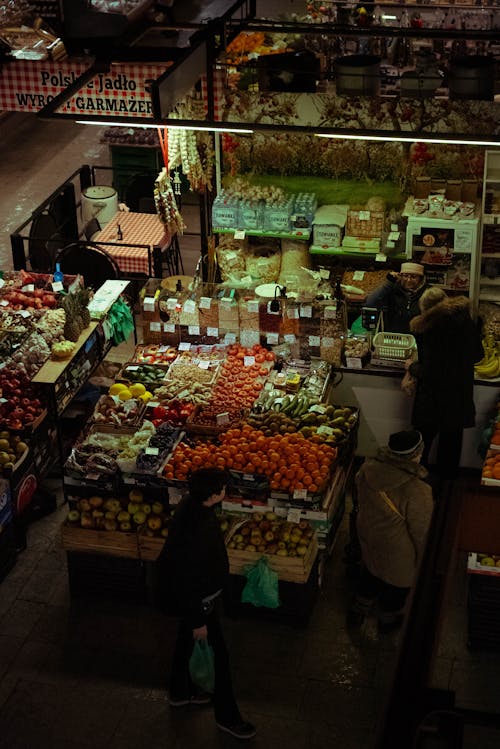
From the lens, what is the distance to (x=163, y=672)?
6.50m

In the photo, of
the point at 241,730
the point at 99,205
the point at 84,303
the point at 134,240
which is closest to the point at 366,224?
the point at 134,240

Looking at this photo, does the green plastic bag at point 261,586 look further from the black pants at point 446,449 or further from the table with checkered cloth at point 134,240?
the table with checkered cloth at point 134,240

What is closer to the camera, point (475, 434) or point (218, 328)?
point (475, 434)

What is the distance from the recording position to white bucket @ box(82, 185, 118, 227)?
12.3 meters

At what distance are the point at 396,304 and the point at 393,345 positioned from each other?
43 centimetres

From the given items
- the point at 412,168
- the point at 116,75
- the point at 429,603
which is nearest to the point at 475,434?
the point at 412,168

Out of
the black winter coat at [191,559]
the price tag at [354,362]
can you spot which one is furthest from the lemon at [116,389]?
the black winter coat at [191,559]

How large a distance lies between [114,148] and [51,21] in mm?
3030

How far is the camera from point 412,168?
32.6ft

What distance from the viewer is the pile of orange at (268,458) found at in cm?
680

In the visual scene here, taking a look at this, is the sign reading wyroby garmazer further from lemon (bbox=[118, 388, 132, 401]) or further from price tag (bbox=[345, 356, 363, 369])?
price tag (bbox=[345, 356, 363, 369])

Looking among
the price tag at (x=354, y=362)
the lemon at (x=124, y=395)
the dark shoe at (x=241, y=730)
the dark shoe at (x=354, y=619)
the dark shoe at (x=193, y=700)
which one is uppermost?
the price tag at (x=354, y=362)

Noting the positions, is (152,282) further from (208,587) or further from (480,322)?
(208,587)

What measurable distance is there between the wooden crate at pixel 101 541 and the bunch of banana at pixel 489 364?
124 inches
